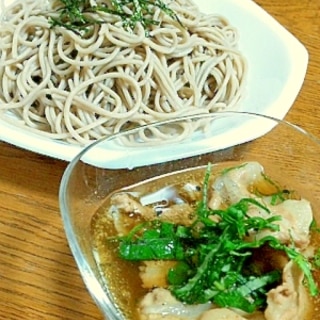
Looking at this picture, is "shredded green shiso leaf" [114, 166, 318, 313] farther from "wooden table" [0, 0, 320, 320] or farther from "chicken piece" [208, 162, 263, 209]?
"wooden table" [0, 0, 320, 320]

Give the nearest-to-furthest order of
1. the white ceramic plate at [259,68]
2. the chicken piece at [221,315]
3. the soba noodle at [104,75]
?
the chicken piece at [221,315]
the white ceramic plate at [259,68]
the soba noodle at [104,75]

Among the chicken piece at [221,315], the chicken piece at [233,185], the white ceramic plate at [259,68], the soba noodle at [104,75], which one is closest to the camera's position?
the chicken piece at [221,315]

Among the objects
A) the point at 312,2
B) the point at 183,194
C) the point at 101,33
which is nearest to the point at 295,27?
the point at 312,2

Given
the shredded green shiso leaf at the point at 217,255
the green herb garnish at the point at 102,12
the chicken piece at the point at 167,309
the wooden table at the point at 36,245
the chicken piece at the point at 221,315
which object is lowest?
the wooden table at the point at 36,245

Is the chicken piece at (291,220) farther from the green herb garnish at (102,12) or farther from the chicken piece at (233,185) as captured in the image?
the green herb garnish at (102,12)

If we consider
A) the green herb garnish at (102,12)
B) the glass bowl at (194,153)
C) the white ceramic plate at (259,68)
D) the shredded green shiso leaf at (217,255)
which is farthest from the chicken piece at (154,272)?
the green herb garnish at (102,12)

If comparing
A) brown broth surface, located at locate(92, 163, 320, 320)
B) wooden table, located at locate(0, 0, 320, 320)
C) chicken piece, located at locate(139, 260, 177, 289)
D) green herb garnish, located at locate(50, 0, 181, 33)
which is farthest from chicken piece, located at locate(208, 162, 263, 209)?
green herb garnish, located at locate(50, 0, 181, 33)
